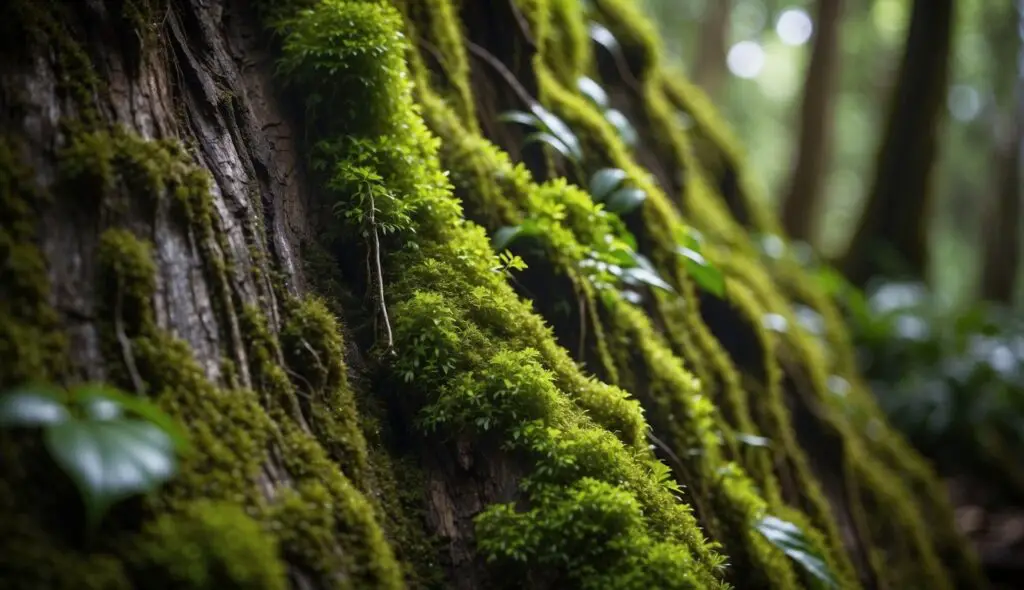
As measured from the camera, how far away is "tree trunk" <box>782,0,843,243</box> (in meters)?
9.50

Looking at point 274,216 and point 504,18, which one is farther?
point 504,18

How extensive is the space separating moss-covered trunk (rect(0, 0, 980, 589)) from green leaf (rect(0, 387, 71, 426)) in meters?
0.09

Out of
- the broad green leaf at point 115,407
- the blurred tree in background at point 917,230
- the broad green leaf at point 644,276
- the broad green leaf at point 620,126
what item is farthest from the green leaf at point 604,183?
the blurred tree in background at point 917,230

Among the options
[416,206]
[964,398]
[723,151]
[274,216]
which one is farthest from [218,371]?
[964,398]

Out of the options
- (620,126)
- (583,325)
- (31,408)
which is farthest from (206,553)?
(620,126)

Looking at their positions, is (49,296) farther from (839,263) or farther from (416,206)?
(839,263)

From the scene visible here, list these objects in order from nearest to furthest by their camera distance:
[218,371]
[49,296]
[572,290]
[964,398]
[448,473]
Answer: [49,296], [218,371], [448,473], [572,290], [964,398]

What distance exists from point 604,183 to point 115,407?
2.24m

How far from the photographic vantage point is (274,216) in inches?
88.4

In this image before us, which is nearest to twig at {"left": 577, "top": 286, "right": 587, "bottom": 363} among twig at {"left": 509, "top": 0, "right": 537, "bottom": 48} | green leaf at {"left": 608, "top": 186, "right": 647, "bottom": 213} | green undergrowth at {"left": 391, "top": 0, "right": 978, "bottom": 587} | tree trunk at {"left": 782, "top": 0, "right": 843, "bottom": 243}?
green undergrowth at {"left": 391, "top": 0, "right": 978, "bottom": 587}

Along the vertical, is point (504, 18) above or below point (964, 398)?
above

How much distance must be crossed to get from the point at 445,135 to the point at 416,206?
559mm

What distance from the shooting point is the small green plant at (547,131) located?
128 inches

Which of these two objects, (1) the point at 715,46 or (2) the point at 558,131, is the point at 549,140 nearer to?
(2) the point at 558,131
